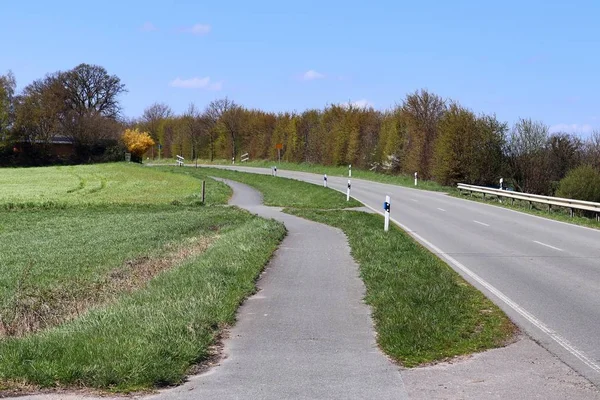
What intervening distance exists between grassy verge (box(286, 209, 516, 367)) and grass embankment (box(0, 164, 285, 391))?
6.42ft

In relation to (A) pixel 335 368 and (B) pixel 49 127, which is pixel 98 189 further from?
(B) pixel 49 127

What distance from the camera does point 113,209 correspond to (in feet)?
110

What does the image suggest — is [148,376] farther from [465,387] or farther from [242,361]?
[465,387]

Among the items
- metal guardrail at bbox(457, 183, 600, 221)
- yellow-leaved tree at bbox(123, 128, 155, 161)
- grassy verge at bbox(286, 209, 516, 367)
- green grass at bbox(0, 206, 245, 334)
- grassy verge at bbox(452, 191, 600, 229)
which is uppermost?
yellow-leaved tree at bbox(123, 128, 155, 161)

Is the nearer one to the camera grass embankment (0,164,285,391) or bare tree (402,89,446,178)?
grass embankment (0,164,285,391)

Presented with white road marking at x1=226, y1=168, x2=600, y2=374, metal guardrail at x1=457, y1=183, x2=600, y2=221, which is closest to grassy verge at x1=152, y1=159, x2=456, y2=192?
metal guardrail at x1=457, y1=183, x2=600, y2=221

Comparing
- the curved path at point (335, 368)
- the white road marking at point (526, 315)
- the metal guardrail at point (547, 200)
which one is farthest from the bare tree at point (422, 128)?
the curved path at point (335, 368)

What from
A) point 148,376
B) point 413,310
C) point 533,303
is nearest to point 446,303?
point 413,310

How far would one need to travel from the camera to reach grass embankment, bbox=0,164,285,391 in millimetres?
6207

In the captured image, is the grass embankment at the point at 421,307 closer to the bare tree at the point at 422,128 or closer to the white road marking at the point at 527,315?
the white road marking at the point at 527,315

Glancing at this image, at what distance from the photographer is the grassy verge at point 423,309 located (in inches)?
284

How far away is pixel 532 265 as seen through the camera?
13766mm

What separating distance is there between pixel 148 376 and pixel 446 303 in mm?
4696

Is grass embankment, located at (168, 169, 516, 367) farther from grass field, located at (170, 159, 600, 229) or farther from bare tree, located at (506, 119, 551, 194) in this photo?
bare tree, located at (506, 119, 551, 194)
